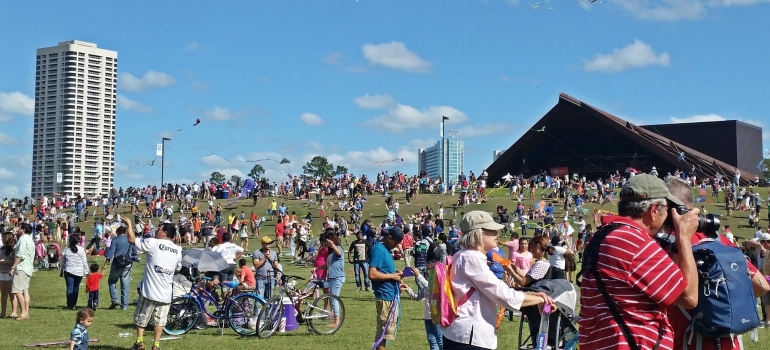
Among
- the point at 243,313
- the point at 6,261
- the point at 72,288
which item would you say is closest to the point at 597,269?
the point at 243,313

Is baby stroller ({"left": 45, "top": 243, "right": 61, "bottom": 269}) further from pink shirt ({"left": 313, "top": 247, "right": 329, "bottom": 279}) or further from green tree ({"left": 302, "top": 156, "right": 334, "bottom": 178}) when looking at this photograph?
green tree ({"left": 302, "top": 156, "right": 334, "bottom": 178})

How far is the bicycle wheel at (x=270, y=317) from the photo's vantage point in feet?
39.7

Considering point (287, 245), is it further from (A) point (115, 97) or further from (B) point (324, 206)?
(A) point (115, 97)

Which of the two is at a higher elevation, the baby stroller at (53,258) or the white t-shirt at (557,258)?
the white t-shirt at (557,258)

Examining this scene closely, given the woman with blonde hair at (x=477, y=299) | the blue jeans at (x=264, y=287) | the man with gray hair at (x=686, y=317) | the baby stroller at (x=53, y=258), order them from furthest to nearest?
the baby stroller at (x=53, y=258) → the blue jeans at (x=264, y=287) → the woman with blonde hair at (x=477, y=299) → the man with gray hair at (x=686, y=317)

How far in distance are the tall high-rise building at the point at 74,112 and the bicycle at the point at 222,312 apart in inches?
5867

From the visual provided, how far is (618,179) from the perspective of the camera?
46.8 metres

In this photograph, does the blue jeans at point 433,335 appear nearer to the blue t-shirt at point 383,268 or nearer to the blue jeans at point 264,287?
the blue t-shirt at point 383,268

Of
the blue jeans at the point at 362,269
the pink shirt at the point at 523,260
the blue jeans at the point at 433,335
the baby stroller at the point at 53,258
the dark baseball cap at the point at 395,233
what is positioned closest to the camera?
the blue jeans at the point at 433,335

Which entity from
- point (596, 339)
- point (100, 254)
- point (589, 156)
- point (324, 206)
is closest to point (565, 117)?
point (589, 156)

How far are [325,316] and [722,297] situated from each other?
360 inches

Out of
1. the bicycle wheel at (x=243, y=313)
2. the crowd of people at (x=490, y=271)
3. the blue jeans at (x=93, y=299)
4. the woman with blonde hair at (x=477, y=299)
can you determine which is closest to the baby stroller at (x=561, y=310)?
the crowd of people at (x=490, y=271)

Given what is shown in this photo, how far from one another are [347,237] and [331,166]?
322ft

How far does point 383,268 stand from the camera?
29.0 feet
